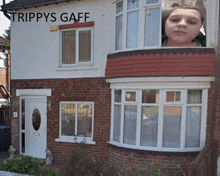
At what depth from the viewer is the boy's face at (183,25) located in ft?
18.8

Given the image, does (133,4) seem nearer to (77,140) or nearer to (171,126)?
(171,126)

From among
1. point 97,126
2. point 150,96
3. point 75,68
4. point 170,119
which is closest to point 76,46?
point 75,68

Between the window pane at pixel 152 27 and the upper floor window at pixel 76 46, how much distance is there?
2148 mm

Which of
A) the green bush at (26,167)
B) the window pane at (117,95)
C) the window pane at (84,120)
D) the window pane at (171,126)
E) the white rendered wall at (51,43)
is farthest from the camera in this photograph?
the window pane at (84,120)

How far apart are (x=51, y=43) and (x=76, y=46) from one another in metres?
1.02

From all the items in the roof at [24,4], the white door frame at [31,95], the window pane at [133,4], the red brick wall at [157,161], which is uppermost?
the roof at [24,4]

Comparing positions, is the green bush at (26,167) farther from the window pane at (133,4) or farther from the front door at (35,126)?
the window pane at (133,4)

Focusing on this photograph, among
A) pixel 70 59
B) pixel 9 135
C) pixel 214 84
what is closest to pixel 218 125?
pixel 214 84

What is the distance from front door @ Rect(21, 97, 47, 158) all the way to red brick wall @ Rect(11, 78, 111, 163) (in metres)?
0.28

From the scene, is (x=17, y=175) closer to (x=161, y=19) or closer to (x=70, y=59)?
(x=70, y=59)

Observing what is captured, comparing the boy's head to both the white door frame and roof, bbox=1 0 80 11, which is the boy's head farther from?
the white door frame

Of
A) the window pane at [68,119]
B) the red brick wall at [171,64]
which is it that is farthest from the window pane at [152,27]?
the window pane at [68,119]

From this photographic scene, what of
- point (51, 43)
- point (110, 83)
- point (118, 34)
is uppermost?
point (118, 34)

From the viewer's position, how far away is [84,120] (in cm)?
743
